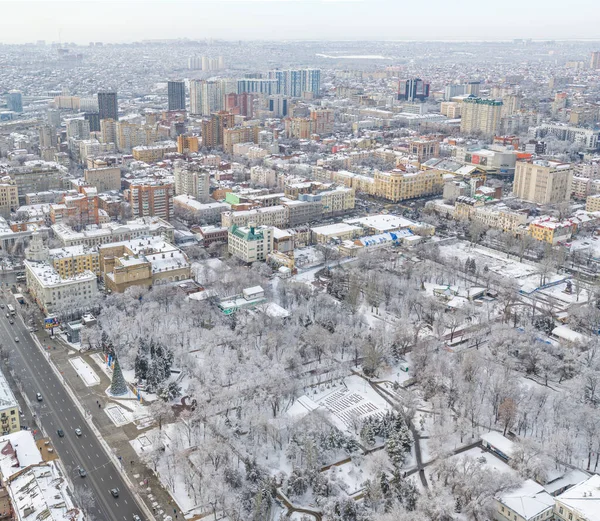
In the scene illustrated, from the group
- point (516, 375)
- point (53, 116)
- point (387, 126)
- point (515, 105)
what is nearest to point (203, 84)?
point (53, 116)

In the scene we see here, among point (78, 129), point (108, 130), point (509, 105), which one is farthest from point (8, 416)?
point (509, 105)

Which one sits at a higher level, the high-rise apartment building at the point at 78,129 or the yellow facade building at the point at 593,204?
the high-rise apartment building at the point at 78,129

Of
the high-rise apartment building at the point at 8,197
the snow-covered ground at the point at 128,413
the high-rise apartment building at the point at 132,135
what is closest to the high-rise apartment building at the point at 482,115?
the high-rise apartment building at the point at 132,135

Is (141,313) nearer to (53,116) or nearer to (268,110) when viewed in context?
(53,116)

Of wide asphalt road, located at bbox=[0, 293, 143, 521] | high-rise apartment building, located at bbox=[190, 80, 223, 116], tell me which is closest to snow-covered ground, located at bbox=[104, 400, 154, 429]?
wide asphalt road, located at bbox=[0, 293, 143, 521]

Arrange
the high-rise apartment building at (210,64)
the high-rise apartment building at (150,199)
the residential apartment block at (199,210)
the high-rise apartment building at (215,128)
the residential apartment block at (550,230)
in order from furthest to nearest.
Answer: the high-rise apartment building at (210,64), the high-rise apartment building at (215,128), the residential apartment block at (199,210), the high-rise apartment building at (150,199), the residential apartment block at (550,230)

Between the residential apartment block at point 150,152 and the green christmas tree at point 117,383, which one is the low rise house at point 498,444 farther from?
the residential apartment block at point 150,152

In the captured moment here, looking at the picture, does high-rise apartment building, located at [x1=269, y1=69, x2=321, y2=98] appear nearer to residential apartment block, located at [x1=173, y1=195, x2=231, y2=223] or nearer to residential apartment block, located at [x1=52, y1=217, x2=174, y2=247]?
residential apartment block, located at [x1=173, y1=195, x2=231, y2=223]
